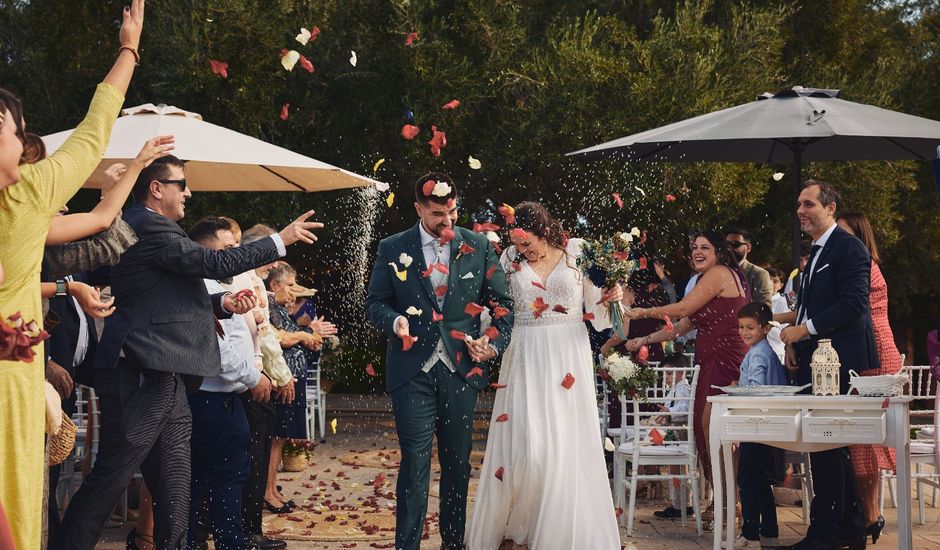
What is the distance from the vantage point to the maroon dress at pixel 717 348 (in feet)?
25.9

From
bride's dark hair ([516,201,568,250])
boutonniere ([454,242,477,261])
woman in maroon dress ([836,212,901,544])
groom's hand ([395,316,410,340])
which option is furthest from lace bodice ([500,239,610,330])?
woman in maroon dress ([836,212,901,544])

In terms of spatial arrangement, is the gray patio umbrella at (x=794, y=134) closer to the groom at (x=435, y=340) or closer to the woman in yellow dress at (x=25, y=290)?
the groom at (x=435, y=340)

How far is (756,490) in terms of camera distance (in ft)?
24.0

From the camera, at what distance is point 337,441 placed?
45.8ft

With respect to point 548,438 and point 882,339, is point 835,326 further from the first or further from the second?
point 548,438

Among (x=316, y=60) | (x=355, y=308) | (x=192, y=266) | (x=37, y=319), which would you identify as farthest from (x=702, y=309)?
(x=355, y=308)

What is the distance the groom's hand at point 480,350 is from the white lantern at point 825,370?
75.0 inches

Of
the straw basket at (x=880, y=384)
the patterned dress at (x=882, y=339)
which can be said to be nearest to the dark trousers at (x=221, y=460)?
the straw basket at (x=880, y=384)

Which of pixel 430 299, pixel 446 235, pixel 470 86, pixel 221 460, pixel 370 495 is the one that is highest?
pixel 470 86

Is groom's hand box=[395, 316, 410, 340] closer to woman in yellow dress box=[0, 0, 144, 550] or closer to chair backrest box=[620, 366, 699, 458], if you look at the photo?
chair backrest box=[620, 366, 699, 458]

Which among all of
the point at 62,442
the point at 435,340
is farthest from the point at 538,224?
the point at 62,442

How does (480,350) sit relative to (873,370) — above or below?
above

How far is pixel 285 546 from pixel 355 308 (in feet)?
37.2

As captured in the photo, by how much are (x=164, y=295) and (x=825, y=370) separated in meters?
3.75
